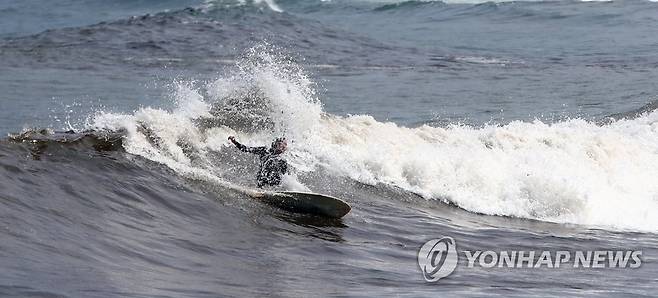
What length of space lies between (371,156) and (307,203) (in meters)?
3.96

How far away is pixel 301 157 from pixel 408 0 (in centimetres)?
4339

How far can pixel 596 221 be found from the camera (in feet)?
51.7

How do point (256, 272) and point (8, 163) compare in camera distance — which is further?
point (8, 163)

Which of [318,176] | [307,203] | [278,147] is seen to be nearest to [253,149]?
[278,147]

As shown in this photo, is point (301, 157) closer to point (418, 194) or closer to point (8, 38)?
point (418, 194)

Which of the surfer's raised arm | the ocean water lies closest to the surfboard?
the ocean water

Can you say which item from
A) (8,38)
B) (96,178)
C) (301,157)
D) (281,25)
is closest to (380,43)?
(281,25)

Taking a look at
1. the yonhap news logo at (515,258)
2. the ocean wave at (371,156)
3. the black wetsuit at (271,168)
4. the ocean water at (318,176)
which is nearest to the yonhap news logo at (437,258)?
the yonhap news logo at (515,258)

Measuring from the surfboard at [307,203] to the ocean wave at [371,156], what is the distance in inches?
54.4

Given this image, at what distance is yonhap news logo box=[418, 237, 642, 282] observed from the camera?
11758 mm

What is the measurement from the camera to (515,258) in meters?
12.4

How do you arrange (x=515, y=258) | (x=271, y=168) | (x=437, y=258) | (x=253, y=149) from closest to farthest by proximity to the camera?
(x=437, y=258) < (x=515, y=258) < (x=253, y=149) < (x=271, y=168)

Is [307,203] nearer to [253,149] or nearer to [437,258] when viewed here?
[253,149]

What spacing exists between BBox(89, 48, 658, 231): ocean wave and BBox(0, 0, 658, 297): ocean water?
1.5 inches
